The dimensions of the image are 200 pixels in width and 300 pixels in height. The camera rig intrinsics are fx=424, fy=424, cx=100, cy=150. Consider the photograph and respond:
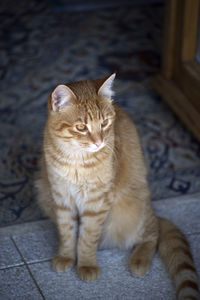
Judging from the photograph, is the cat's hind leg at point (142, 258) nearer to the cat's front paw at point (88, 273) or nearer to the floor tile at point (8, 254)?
the cat's front paw at point (88, 273)

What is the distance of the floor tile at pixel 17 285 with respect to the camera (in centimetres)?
189

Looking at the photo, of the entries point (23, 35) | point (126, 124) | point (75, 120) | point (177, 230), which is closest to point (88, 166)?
point (75, 120)

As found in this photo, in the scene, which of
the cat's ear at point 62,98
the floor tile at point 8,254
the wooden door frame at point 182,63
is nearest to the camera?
the cat's ear at point 62,98

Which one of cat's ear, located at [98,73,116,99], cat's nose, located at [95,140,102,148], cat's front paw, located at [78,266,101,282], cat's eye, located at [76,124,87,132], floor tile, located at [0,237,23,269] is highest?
cat's ear, located at [98,73,116,99]

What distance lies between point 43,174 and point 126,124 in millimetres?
511

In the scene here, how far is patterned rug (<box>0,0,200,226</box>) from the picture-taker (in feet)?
8.73

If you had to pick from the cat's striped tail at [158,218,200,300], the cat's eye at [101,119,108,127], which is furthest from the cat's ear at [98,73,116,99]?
the cat's striped tail at [158,218,200,300]

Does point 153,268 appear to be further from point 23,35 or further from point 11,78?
point 23,35

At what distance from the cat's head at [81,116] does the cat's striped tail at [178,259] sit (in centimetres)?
59

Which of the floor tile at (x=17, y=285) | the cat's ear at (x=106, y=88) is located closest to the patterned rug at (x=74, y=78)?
the floor tile at (x=17, y=285)

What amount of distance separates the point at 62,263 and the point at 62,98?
2.61 feet

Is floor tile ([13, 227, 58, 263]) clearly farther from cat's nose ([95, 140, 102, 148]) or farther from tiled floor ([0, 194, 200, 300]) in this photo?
cat's nose ([95, 140, 102, 148])

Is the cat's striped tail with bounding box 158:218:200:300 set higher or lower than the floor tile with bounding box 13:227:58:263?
higher

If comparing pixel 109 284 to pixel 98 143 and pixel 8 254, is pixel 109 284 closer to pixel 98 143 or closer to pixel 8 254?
pixel 8 254
